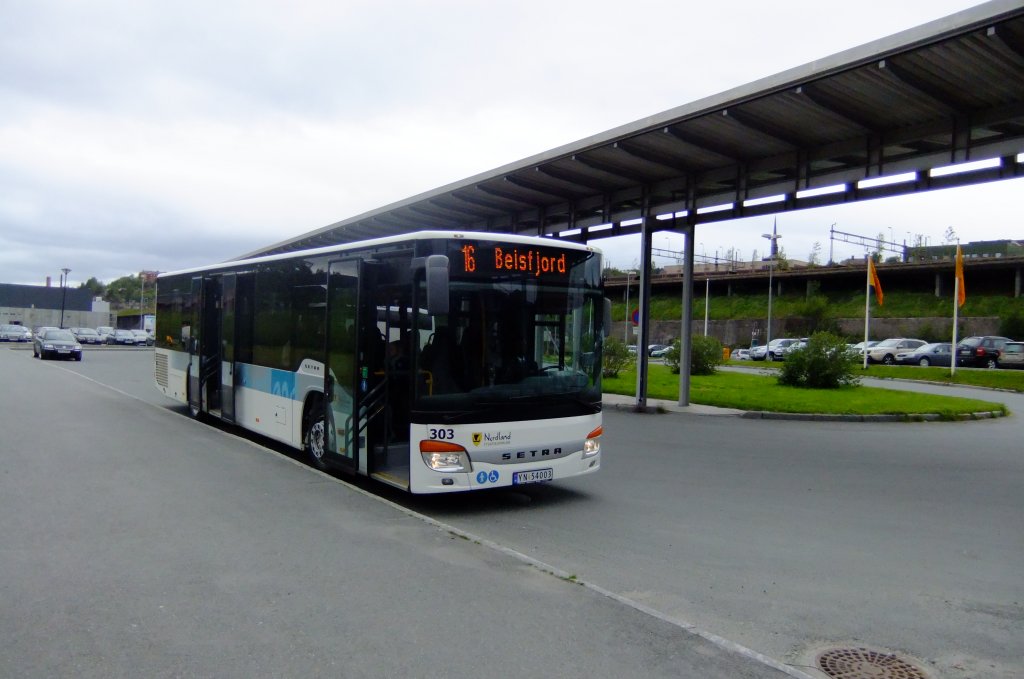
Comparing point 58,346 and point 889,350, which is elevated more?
point 889,350

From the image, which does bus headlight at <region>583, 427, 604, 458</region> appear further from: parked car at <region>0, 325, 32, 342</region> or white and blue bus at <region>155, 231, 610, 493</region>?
parked car at <region>0, 325, 32, 342</region>

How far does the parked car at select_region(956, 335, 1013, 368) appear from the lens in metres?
42.1

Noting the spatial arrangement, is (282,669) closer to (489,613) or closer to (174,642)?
(174,642)

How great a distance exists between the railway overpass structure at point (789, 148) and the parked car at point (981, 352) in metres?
30.1

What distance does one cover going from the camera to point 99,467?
9.96 m

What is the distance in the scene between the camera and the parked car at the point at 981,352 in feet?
138

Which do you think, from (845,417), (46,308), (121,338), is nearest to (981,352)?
(845,417)

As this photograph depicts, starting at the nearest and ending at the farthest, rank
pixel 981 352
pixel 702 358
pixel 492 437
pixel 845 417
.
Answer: pixel 492 437
pixel 845 417
pixel 702 358
pixel 981 352

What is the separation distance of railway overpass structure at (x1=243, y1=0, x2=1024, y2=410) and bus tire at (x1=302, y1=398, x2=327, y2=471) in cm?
785

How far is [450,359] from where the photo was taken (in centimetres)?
796

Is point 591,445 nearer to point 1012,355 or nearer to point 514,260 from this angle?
point 514,260

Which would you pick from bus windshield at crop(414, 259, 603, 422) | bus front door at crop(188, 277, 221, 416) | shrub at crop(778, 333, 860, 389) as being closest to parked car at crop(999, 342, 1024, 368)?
shrub at crop(778, 333, 860, 389)

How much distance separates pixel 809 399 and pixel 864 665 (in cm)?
1717

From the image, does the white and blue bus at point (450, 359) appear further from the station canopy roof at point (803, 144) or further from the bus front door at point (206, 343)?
the station canopy roof at point (803, 144)
